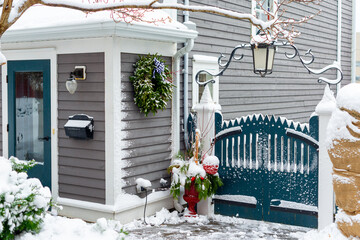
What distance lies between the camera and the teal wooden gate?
6.67m

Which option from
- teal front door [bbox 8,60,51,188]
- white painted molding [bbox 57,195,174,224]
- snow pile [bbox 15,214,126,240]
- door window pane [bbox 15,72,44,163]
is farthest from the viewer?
door window pane [bbox 15,72,44,163]

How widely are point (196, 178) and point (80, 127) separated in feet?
5.85

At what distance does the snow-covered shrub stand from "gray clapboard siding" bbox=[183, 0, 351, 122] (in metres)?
5.24

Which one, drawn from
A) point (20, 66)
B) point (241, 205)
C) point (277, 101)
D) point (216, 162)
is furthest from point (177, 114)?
point (277, 101)

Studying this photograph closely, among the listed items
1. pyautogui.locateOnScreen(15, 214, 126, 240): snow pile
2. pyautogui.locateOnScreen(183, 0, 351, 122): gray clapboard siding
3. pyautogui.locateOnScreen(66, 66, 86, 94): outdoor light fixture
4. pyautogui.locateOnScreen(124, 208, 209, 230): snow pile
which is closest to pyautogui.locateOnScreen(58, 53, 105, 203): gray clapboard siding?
pyautogui.locateOnScreen(66, 66, 86, 94): outdoor light fixture

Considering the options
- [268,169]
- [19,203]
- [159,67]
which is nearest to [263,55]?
[159,67]

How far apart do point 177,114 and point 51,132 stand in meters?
1.94

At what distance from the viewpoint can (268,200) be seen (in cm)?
703

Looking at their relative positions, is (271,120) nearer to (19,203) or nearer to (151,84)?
(151,84)

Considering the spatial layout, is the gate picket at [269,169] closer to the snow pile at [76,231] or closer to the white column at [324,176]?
the white column at [324,176]

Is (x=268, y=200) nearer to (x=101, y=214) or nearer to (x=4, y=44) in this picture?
(x=101, y=214)

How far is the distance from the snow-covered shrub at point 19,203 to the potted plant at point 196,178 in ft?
11.9

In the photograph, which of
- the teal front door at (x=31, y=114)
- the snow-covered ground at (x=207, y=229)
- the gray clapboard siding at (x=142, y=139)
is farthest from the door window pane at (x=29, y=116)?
the snow-covered ground at (x=207, y=229)

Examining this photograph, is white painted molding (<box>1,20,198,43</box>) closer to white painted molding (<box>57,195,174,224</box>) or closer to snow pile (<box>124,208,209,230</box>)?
white painted molding (<box>57,195,174,224</box>)
